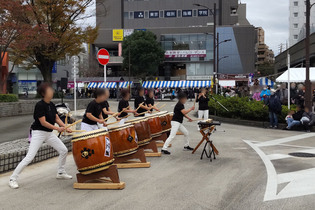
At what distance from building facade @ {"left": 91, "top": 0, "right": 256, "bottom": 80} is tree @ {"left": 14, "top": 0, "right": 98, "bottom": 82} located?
1453 inches

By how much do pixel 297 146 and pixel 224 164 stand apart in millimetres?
3646

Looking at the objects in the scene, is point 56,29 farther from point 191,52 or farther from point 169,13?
point 169,13

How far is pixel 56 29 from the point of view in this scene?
85.6 ft

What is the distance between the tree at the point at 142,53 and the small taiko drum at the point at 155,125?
165ft

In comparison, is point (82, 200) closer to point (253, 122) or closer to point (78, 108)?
point (253, 122)

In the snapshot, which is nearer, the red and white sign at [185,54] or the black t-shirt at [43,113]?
the black t-shirt at [43,113]

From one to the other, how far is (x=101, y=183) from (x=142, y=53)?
55306 millimetres

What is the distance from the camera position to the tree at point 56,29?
79.8 feet

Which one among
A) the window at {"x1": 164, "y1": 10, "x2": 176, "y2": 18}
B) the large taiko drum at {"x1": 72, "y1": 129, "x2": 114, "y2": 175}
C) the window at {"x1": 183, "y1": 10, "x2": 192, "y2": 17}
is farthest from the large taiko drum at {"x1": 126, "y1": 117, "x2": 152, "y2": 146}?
the window at {"x1": 164, "y1": 10, "x2": 176, "y2": 18}

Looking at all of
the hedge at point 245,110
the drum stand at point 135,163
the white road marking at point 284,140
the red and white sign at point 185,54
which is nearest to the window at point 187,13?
the red and white sign at point 185,54

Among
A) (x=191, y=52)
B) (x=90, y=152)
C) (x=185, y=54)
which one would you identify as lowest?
(x=90, y=152)

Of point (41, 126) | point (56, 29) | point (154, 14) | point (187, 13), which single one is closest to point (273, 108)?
point (41, 126)

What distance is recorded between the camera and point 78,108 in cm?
2583

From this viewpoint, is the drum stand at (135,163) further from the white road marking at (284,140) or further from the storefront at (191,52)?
the storefront at (191,52)
